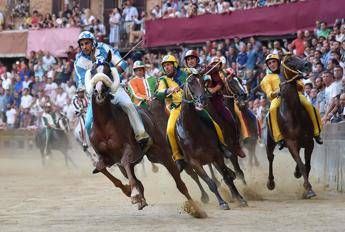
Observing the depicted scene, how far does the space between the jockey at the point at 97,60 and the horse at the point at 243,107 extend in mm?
3214

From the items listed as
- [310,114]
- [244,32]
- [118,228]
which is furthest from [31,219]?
[244,32]

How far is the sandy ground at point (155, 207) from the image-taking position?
10891 millimetres

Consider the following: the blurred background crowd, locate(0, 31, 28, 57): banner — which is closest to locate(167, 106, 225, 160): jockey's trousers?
the blurred background crowd

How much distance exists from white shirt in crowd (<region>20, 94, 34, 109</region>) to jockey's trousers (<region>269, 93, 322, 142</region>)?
67.4ft

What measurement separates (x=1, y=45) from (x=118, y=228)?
100ft

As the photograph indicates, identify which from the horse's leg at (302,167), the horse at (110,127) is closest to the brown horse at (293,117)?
the horse's leg at (302,167)

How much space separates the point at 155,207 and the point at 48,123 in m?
14.4

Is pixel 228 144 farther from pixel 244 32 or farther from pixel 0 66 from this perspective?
pixel 0 66

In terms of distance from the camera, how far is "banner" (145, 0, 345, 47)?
25.5 m

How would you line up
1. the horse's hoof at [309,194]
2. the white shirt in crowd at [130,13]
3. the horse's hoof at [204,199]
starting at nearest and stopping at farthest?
the horse's hoof at [204,199], the horse's hoof at [309,194], the white shirt in crowd at [130,13]

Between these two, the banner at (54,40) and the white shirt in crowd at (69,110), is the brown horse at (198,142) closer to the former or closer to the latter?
the white shirt in crowd at (69,110)

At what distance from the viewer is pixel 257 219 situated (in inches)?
450

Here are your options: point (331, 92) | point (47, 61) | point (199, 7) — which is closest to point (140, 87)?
point (331, 92)

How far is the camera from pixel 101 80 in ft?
38.3
